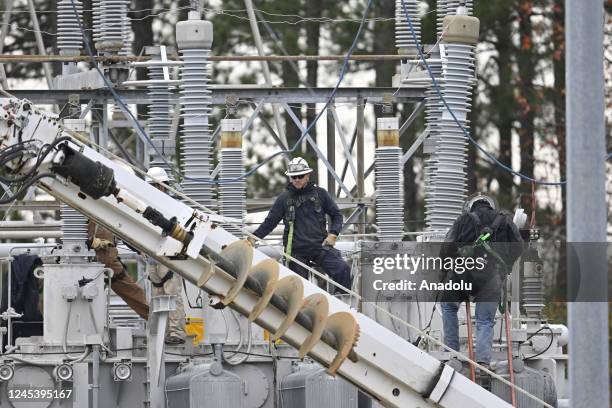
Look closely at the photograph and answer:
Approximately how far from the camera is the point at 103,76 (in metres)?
20.5

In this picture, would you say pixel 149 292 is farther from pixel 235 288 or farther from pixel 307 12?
pixel 307 12

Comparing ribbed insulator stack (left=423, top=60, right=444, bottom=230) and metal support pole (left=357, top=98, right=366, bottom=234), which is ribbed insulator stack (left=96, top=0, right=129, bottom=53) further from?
ribbed insulator stack (left=423, top=60, right=444, bottom=230)

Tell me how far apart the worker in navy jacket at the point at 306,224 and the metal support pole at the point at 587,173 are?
22.1 ft

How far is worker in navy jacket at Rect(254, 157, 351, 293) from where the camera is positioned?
61.8 feet

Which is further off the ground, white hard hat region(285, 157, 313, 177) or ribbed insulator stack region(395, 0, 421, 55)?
ribbed insulator stack region(395, 0, 421, 55)

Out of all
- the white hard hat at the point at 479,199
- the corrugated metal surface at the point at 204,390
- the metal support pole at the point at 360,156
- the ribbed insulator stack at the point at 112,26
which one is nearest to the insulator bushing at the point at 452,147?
the metal support pole at the point at 360,156

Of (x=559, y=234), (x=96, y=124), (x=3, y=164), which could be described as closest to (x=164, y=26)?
(x=559, y=234)

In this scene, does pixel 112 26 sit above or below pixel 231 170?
above

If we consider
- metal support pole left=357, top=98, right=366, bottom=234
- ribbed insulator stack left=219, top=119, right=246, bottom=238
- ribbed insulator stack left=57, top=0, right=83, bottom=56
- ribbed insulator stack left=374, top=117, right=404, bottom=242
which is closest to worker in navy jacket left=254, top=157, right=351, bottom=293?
ribbed insulator stack left=219, top=119, right=246, bottom=238

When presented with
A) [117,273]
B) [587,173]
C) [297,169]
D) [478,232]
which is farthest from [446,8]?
[587,173]

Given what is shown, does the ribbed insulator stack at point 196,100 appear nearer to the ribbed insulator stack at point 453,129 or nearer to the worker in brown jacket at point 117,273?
the worker in brown jacket at point 117,273

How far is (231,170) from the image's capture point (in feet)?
66.1

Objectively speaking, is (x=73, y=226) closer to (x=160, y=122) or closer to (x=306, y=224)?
(x=160, y=122)

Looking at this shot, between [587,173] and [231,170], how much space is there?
8416 millimetres
